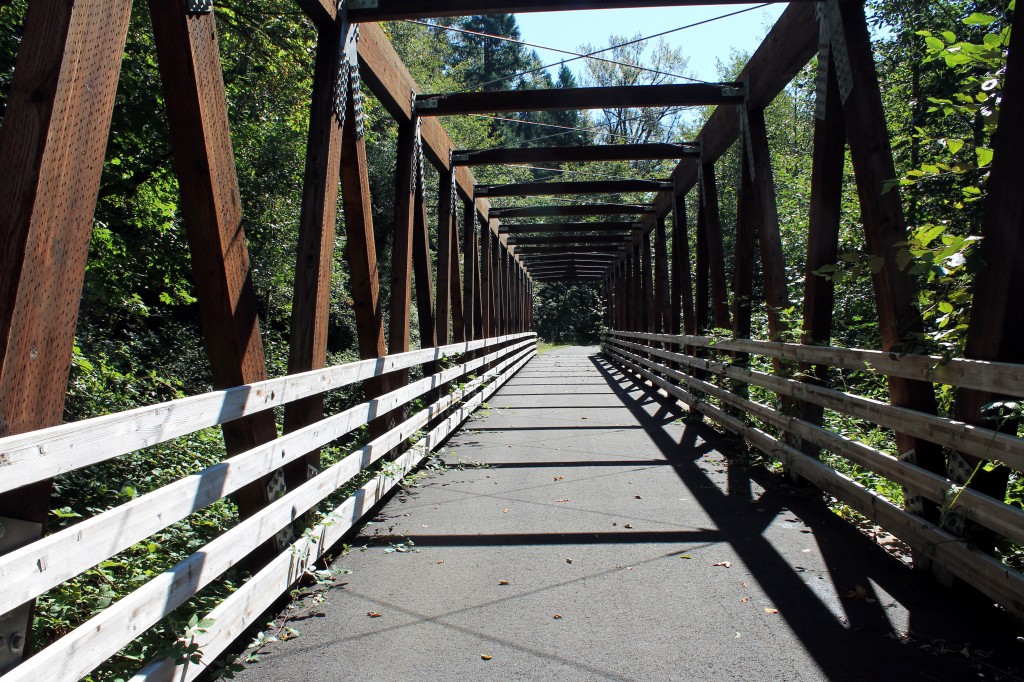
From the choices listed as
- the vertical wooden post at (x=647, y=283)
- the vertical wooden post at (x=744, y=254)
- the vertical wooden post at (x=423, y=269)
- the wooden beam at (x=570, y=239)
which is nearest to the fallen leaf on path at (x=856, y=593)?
the vertical wooden post at (x=744, y=254)

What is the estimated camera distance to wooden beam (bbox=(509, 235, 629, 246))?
20.6 m

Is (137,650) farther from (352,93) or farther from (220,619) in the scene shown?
(352,93)

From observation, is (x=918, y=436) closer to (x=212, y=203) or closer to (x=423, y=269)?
(x=212, y=203)

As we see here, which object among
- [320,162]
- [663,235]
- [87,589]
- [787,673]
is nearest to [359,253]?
[320,162]

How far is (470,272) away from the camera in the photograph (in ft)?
41.3

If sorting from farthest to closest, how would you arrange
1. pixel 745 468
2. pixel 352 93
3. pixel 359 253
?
1. pixel 745 468
2. pixel 359 253
3. pixel 352 93

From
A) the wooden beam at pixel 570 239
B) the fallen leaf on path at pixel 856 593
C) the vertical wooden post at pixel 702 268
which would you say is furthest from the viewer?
the wooden beam at pixel 570 239

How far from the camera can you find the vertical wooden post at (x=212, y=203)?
3234mm

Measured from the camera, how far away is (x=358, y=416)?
16.2ft

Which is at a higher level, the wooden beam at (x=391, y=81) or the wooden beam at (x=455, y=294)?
the wooden beam at (x=391, y=81)

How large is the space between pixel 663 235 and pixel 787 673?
40.6 ft

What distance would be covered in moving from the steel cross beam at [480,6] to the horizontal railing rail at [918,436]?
103 inches

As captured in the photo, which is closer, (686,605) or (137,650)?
(137,650)

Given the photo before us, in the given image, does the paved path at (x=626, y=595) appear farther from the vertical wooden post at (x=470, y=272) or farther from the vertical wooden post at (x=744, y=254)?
the vertical wooden post at (x=470, y=272)
